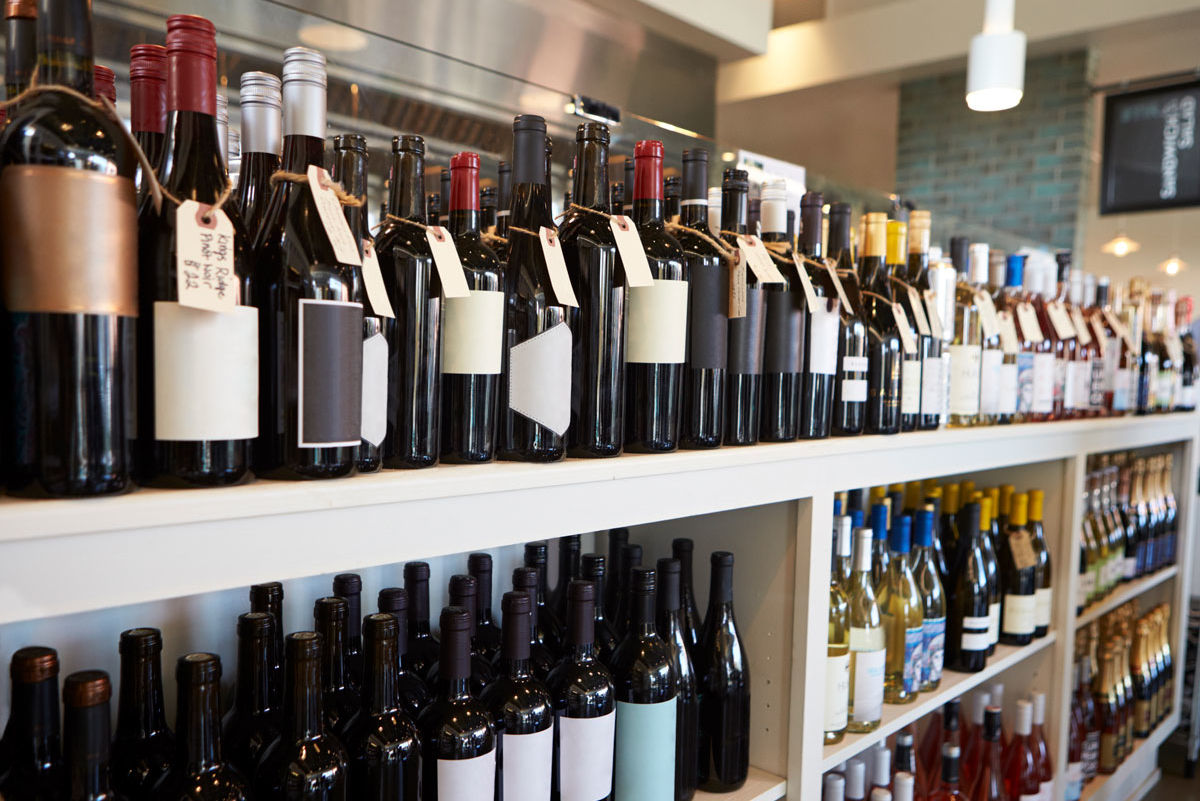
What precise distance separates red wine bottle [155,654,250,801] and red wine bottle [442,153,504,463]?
289 millimetres

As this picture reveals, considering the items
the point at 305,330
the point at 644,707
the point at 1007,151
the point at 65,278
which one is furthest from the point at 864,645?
the point at 1007,151

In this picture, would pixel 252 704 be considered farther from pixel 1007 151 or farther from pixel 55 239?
pixel 1007 151

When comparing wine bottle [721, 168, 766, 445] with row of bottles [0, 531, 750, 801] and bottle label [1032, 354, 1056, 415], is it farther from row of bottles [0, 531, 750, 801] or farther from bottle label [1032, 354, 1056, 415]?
bottle label [1032, 354, 1056, 415]

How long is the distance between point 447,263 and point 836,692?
3.06 ft

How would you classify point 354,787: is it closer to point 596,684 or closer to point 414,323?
point 596,684

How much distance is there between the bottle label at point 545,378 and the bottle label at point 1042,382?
137 cm

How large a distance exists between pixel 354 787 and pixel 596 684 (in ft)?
0.92

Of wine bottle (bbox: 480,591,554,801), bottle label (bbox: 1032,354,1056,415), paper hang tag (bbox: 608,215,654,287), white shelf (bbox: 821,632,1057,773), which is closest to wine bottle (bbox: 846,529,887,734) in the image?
white shelf (bbox: 821,632,1057,773)

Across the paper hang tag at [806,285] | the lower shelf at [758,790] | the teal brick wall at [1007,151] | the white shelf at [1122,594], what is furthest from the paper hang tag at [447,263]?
the teal brick wall at [1007,151]

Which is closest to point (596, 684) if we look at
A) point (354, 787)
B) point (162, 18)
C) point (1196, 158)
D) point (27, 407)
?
point (354, 787)

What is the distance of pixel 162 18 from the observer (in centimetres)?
182

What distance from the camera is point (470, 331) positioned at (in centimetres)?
84

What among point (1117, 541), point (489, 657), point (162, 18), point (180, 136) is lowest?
point (1117, 541)

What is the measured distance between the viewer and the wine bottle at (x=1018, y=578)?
189cm
